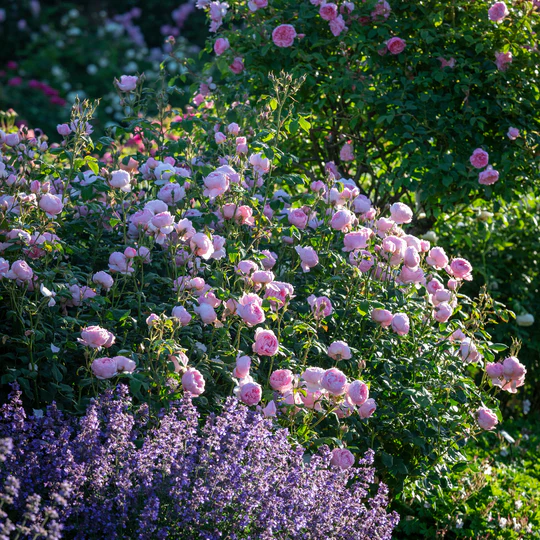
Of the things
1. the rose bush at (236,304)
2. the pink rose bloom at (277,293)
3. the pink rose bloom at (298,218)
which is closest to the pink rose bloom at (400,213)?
the rose bush at (236,304)

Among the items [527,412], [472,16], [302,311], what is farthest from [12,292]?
[527,412]

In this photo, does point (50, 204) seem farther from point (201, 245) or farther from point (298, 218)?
point (298, 218)

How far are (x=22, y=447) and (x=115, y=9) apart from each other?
12.2 meters

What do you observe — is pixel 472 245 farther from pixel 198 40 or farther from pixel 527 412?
pixel 198 40

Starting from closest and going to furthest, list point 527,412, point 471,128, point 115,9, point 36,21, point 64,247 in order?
point 64,247
point 471,128
point 527,412
point 36,21
point 115,9

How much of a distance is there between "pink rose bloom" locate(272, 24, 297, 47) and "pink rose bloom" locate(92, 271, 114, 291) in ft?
5.88

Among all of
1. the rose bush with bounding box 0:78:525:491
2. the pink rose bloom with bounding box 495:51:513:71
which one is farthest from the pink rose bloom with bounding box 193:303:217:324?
the pink rose bloom with bounding box 495:51:513:71

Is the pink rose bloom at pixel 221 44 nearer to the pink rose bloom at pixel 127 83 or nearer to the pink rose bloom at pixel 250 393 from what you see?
the pink rose bloom at pixel 127 83

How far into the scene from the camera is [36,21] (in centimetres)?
1202

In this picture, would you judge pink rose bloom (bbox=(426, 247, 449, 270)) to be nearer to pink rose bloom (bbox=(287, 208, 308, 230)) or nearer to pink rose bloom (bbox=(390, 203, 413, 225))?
pink rose bloom (bbox=(390, 203, 413, 225))

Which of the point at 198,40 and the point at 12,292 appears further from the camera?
the point at 198,40

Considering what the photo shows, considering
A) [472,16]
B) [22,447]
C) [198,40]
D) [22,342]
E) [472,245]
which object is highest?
[198,40]

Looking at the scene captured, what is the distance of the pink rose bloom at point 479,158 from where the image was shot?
369 cm

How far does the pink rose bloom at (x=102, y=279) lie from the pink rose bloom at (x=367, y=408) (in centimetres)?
94
